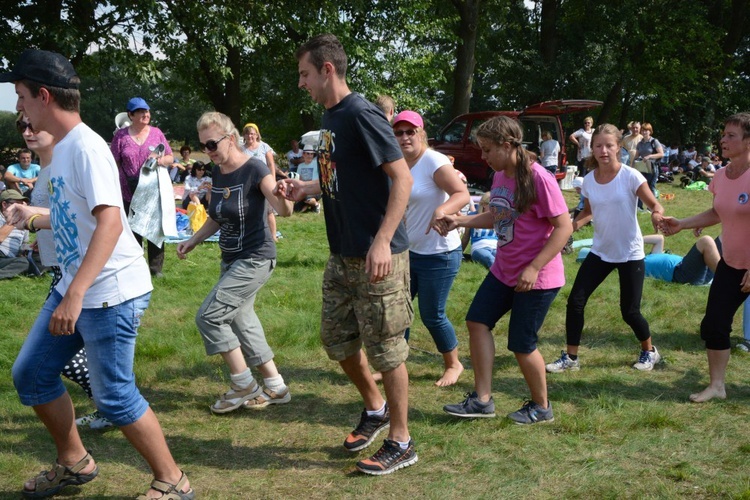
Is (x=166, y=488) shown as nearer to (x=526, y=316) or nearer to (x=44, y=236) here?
(x=44, y=236)

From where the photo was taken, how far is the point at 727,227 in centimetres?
471

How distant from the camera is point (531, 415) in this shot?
4336mm

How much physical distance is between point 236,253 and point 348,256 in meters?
1.20

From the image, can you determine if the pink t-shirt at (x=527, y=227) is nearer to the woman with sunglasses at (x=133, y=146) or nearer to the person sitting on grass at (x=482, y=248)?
the person sitting on grass at (x=482, y=248)

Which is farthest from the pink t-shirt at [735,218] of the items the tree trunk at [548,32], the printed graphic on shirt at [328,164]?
the tree trunk at [548,32]

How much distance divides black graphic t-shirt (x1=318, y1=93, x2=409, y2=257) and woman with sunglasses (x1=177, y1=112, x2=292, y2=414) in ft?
2.70

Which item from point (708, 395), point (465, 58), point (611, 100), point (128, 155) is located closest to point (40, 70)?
point (708, 395)

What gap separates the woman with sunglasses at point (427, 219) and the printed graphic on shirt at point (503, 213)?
438 mm

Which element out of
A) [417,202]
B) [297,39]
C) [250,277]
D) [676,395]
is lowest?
[676,395]

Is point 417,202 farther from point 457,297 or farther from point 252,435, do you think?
point 457,297

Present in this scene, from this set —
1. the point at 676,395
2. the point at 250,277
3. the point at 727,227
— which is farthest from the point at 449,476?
the point at 727,227

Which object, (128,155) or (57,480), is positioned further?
(128,155)

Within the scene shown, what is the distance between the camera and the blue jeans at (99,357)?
9.75 ft

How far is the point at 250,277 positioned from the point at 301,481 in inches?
52.1
